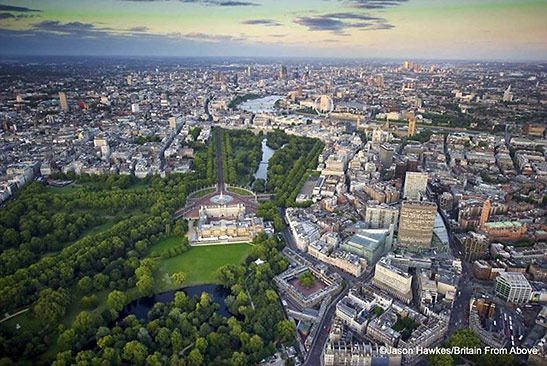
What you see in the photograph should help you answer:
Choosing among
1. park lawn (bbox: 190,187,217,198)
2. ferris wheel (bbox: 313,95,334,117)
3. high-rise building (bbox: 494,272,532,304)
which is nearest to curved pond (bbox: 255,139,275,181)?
park lawn (bbox: 190,187,217,198)

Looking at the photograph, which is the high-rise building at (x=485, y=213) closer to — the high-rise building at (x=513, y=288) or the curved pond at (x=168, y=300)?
the high-rise building at (x=513, y=288)

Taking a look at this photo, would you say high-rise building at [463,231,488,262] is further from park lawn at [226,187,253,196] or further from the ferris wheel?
the ferris wheel

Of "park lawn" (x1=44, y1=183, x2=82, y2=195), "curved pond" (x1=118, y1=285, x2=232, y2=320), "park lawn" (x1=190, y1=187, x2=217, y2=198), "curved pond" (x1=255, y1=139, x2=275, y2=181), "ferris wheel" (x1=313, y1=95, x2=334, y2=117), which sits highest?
"ferris wheel" (x1=313, y1=95, x2=334, y2=117)

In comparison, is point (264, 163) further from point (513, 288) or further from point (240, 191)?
point (513, 288)

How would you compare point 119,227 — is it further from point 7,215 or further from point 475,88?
point 475,88

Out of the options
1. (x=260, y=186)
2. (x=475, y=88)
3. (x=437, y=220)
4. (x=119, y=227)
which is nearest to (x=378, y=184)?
(x=437, y=220)

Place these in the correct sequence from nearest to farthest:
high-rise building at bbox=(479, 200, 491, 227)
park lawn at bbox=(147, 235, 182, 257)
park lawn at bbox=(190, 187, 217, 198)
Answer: park lawn at bbox=(147, 235, 182, 257), high-rise building at bbox=(479, 200, 491, 227), park lawn at bbox=(190, 187, 217, 198)
